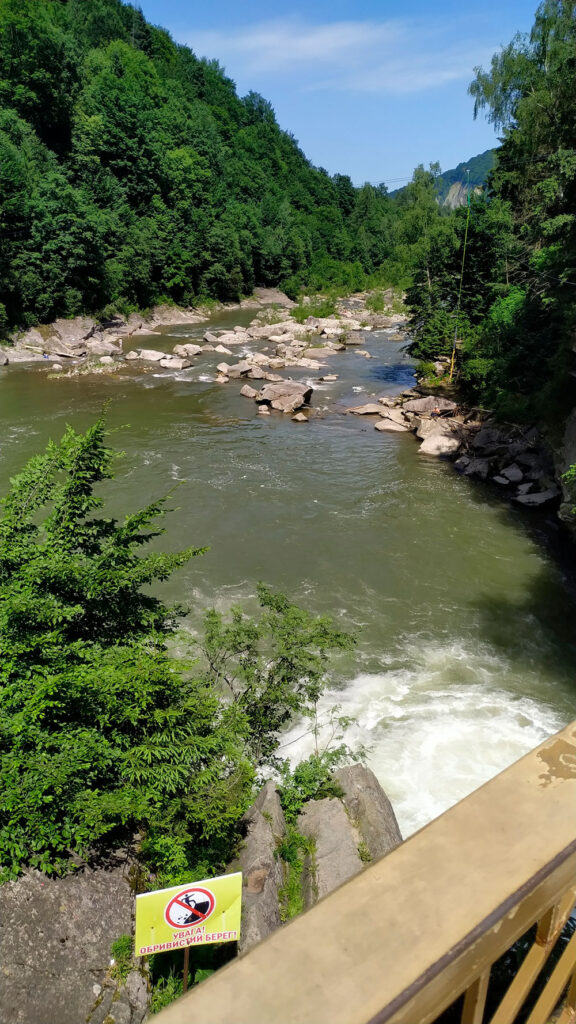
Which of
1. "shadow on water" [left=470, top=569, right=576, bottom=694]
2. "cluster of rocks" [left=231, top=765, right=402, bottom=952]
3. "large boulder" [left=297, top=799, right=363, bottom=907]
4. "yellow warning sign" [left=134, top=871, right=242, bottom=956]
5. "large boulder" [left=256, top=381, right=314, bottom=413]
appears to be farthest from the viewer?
"large boulder" [left=256, top=381, right=314, bottom=413]

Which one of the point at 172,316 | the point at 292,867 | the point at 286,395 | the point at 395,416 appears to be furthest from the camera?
the point at 172,316

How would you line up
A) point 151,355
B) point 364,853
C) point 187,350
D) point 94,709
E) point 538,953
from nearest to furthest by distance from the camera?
point 538,953 → point 94,709 → point 364,853 → point 151,355 → point 187,350

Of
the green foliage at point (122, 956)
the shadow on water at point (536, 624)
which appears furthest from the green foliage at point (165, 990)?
the shadow on water at point (536, 624)

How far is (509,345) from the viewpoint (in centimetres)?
2427

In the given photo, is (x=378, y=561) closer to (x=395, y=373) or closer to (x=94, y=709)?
(x=94, y=709)

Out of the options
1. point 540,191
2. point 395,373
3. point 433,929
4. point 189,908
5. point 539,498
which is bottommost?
point 539,498

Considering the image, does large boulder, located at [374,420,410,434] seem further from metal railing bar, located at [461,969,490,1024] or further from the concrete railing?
metal railing bar, located at [461,969,490,1024]

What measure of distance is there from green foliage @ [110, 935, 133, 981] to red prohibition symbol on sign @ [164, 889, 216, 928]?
1172mm

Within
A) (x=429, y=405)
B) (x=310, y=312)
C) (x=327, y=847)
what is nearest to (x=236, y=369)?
(x=429, y=405)

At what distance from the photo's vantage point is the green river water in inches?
432

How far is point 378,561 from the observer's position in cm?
1667

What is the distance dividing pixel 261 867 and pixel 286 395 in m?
25.0

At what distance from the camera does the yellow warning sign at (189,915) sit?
4852 millimetres

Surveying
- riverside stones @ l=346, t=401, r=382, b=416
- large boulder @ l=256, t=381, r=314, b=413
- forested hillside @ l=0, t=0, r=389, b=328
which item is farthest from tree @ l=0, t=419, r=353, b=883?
forested hillside @ l=0, t=0, r=389, b=328
